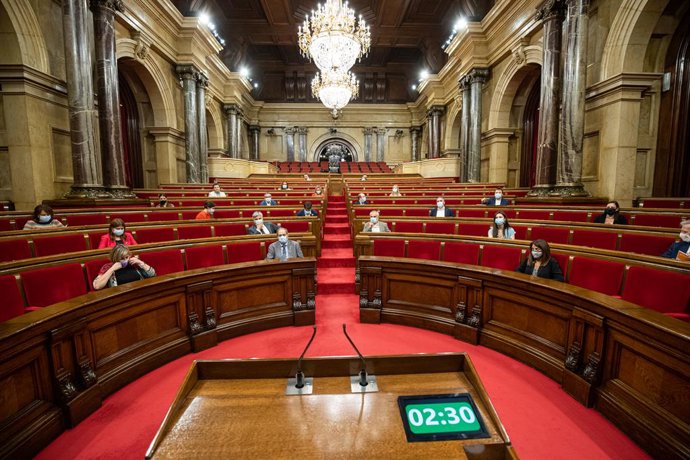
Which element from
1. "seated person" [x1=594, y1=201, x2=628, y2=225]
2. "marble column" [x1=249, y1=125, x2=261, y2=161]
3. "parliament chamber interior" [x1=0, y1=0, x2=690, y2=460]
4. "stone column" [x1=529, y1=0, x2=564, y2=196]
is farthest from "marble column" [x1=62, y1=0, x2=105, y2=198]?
"marble column" [x1=249, y1=125, x2=261, y2=161]

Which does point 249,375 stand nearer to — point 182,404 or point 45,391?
point 182,404

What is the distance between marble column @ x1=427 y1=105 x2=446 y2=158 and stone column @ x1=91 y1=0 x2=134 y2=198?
13.0m

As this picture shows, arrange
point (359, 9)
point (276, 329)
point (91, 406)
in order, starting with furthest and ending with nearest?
point (359, 9)
point (276, 329)
point (91, 406)

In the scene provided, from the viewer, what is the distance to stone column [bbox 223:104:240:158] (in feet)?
52.9

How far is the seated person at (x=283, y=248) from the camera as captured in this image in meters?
3.59

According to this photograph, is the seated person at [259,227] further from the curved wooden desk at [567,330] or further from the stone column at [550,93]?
the stone column at [550,93]

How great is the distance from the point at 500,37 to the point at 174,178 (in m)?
11.1

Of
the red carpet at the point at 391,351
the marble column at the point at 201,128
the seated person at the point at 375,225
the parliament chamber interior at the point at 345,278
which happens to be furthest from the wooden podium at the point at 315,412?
the marble column at the point at 201,128

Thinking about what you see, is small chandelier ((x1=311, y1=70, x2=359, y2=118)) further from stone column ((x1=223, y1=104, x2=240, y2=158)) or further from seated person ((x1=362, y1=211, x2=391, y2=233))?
seated person ((x1=362, y1=211, x2=391, y2=233))

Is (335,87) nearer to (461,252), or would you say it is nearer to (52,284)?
(461,252)

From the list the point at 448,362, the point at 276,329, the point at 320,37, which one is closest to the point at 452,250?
the point at 276,329

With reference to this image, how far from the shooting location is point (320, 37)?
29.9ft

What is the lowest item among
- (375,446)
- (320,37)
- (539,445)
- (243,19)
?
(539,445)

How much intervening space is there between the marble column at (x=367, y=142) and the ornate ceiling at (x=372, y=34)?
1952 mm
